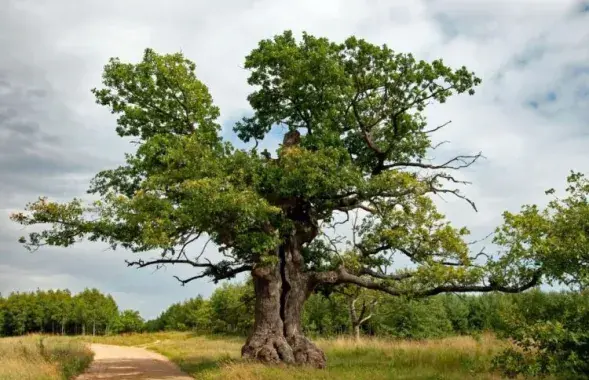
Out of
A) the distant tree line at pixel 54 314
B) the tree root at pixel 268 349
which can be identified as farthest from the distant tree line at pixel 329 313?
the tree root at pixel 268 349

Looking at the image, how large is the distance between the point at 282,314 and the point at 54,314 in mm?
114677

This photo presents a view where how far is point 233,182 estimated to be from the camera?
2139 centimetres

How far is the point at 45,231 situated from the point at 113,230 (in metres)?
2.84

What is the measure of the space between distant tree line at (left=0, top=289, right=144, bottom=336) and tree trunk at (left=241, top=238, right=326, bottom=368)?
109m

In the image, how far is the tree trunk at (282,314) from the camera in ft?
72.6

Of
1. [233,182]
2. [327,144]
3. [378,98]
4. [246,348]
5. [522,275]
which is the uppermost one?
[378,98]

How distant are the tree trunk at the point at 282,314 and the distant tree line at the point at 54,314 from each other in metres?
109

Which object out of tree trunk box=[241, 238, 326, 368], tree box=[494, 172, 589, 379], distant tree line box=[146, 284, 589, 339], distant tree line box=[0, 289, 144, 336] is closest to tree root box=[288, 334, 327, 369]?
tree trunk box=[241, 238, 326, 368]

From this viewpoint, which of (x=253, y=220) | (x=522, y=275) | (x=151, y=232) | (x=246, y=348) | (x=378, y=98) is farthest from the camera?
(x=378, y=98)

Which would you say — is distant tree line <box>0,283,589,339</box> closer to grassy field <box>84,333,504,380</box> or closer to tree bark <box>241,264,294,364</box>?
grassy field <box>84,333,504,380</box>

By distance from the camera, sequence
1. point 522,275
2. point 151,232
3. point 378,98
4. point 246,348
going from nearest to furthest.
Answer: point 522,275
point 151,232
point 246,348
point 378,98

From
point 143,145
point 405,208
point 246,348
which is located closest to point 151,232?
point 143,145

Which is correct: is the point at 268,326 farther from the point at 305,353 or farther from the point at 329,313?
the point at 329,313

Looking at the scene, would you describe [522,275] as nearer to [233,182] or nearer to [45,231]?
[233,182]
